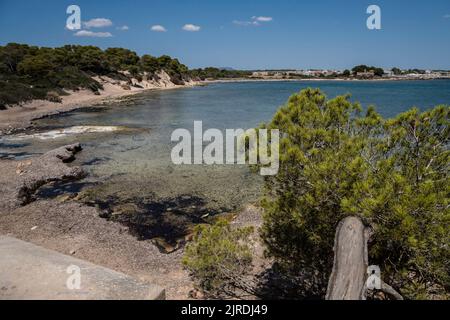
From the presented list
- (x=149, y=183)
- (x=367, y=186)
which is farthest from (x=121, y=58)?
(x=367, y=186)

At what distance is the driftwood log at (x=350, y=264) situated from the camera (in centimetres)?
378

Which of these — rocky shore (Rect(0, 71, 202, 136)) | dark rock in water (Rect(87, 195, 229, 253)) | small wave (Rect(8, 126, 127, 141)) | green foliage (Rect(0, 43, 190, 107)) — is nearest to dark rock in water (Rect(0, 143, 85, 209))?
dark rock in water (Rect(87, 195, 229, 253))

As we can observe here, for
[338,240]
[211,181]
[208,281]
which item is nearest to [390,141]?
[338,240]

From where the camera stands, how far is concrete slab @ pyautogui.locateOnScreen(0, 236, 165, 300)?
5.33m

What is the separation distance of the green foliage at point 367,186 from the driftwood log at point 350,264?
234mm

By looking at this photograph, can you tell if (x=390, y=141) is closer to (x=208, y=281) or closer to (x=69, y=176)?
(x=208, y=281)

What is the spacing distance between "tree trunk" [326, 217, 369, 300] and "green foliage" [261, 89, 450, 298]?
244 millimetres

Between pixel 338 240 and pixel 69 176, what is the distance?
1506 cm

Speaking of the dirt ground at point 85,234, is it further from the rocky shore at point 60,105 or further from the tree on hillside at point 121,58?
the tree on hillside at point 121,58

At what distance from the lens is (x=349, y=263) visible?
399cm

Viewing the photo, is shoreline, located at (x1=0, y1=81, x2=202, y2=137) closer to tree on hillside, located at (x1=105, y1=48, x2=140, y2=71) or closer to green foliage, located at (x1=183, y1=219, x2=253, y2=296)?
tree on hillside, located at (x1=105, y1=48, x2=140, y2=71)

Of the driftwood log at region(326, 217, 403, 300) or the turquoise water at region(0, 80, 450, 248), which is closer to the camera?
the driftwood log at region(326, 217, 403, 300)

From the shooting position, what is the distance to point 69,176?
1609cm

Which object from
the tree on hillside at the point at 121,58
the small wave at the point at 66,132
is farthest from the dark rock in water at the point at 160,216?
the tree on hillside at the point at 121,58
